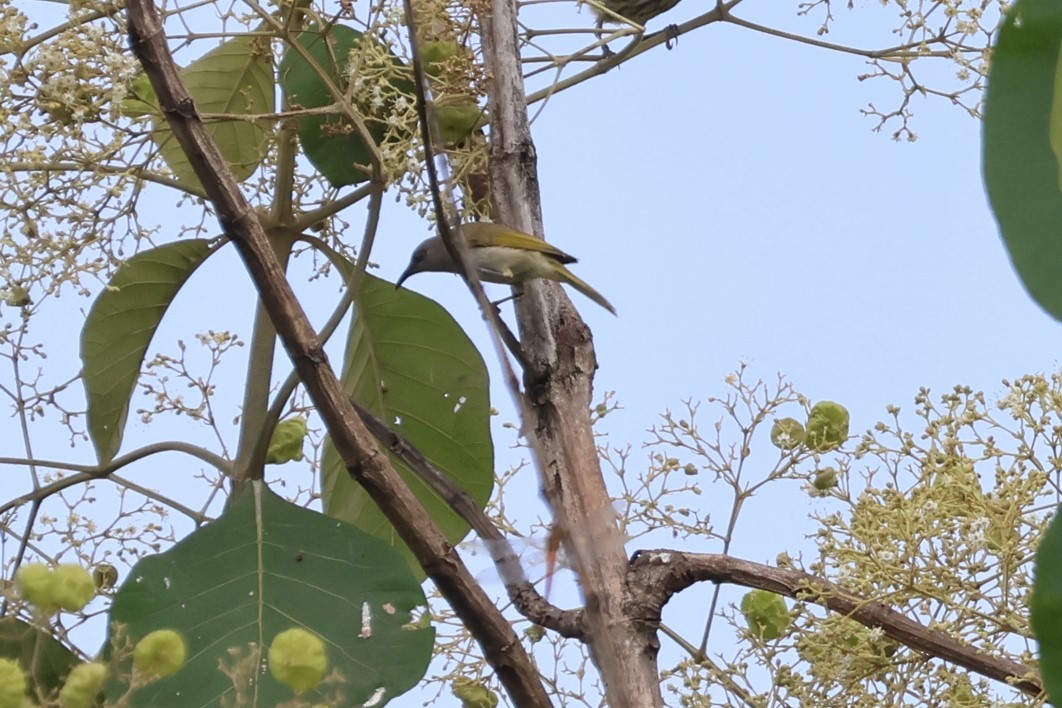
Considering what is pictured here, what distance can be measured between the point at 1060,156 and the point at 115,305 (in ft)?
4.11

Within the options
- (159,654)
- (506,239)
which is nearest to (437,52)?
(506,239)

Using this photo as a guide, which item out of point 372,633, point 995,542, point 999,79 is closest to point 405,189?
point 372,633

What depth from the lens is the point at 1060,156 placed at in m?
0.54

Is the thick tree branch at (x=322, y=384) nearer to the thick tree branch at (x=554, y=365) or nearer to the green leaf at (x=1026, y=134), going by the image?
the thick tree branch at (x=554, y=365)

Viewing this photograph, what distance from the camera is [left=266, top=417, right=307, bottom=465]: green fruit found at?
1.53 metres

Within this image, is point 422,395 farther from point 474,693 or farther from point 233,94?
point 233,94

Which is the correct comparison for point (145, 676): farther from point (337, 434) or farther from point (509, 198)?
point (509, 198)

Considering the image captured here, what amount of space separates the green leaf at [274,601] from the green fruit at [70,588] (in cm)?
41

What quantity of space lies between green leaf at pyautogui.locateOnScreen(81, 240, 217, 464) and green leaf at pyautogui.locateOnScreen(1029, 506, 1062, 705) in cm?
120

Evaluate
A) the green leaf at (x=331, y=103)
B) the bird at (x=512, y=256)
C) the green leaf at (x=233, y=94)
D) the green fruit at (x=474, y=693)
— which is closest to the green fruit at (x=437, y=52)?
the green leaf at (x=331, y=103)

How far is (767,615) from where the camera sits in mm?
1368

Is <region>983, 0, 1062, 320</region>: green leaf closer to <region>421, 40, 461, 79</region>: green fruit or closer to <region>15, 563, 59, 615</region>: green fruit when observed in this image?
<region>15, 563, 59, 615</region>: green fruit

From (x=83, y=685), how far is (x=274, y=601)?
21.8 inches

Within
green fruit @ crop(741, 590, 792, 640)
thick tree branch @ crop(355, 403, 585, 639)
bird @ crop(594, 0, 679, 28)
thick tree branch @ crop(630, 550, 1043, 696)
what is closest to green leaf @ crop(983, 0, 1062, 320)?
thick tree branch @ crop(355, 403, 585, 639)
